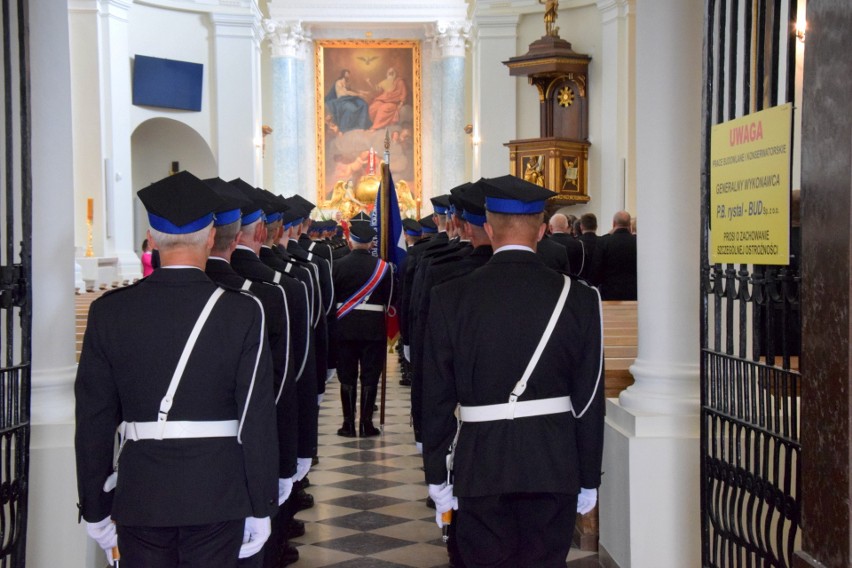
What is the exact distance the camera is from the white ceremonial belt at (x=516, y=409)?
3516 millimetres

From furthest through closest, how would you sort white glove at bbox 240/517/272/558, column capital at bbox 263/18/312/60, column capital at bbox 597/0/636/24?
column capital at bbox 263/18/312/60 → column capital at bbox 597/0/636/24 → white glove at bbox 240/517/272/558

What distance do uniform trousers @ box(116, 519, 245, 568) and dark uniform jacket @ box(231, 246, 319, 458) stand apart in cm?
163

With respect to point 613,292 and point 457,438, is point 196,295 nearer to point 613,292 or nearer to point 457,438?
point 457,438

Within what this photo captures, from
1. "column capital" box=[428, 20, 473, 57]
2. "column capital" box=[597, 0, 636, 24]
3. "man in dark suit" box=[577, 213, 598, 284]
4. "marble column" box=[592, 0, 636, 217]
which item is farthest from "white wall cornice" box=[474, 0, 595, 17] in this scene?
"man in dark suit" box=[577, 213, 598, 284]

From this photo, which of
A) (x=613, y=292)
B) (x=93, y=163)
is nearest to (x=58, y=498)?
(x=613, y=292)

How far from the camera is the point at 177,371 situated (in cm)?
310

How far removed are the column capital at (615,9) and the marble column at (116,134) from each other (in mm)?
7558

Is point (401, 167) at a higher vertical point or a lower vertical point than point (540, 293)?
higher

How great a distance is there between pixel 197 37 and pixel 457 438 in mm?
17597

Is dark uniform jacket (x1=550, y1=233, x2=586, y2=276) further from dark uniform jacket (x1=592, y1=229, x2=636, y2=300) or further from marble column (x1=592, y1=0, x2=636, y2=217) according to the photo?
marble column (x1=592, y1=0, x2=636, y2=217)

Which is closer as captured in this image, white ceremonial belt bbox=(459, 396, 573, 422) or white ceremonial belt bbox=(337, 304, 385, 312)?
white ceremonial belt bbox=(459, 396, 573, 422)

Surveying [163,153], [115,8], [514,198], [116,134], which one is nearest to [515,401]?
[514,198]

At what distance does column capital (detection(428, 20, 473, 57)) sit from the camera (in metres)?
24.1

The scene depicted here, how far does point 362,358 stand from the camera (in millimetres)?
8547
